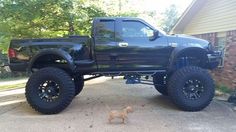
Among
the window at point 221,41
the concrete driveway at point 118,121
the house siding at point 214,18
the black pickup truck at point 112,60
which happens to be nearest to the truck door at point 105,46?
the black pickup truck at point 112,60

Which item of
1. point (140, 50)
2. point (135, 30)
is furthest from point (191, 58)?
point (135, 30)

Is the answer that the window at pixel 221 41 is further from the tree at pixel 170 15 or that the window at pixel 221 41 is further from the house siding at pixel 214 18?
the tree at pixel 170 15

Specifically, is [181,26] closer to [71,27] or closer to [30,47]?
[71,27]

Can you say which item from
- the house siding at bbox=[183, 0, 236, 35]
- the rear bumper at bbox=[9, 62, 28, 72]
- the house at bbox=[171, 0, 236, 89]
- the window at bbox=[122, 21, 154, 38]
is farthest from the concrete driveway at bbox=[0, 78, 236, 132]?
the house siding at bbox=[183, 0, 236, 35]

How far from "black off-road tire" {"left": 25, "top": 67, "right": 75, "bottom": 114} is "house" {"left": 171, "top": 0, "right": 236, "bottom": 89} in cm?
574

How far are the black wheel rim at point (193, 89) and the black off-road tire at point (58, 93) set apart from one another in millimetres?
2839

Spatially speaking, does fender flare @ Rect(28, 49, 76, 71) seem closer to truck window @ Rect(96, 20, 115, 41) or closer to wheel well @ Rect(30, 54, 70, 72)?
wheel well @ Rect(30, 54, 70, 72)

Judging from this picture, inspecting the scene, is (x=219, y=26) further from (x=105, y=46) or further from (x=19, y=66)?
(x=19, y=66)

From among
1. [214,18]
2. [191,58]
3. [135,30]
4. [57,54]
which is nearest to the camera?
[57,54]

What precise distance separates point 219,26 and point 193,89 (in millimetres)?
4853

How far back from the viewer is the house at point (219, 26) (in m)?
11.6

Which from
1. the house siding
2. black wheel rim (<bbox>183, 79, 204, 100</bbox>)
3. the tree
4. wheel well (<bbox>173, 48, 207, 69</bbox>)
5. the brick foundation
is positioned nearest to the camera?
black wheel rim (<bbox>183, 79, 204, 100</bbox>)

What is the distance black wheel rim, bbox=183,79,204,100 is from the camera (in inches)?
341

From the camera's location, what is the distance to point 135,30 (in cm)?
897
